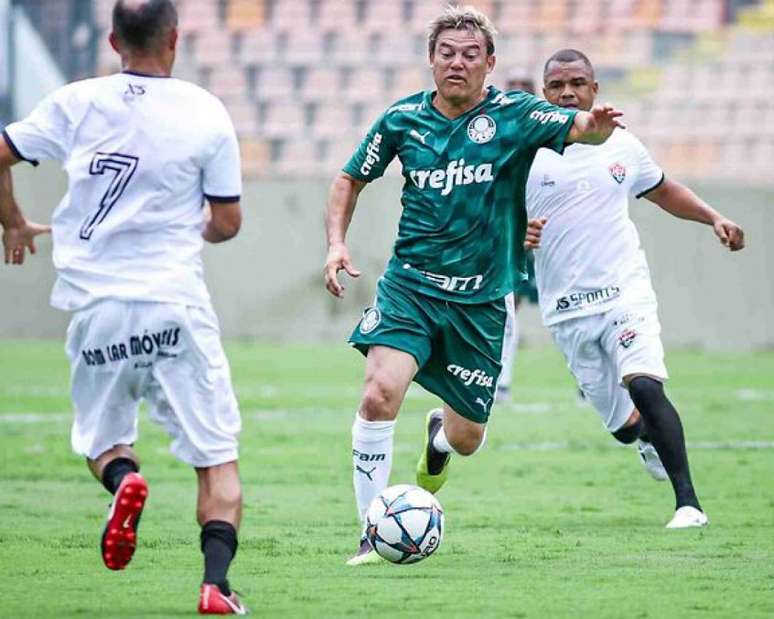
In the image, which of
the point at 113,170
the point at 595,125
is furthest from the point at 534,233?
the point at 113,170

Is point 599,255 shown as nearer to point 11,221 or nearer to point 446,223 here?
point 446,223

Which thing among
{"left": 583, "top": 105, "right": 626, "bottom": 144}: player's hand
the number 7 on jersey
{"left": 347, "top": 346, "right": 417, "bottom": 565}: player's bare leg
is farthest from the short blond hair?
the number 7 on jersey

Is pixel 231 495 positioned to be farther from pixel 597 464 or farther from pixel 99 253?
pixel 597 464

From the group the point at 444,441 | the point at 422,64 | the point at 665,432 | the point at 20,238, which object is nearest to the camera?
the point at 20,238

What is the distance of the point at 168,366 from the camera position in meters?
5.84

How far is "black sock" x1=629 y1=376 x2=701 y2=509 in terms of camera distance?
874 centimetres

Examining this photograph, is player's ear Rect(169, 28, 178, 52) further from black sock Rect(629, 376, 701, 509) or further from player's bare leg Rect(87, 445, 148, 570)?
black sock Rect(629, 376, 701, 509)

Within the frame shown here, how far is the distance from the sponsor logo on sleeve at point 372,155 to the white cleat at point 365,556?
66.1 inches

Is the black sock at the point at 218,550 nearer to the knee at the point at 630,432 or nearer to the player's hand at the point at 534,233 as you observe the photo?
the player's hand at the point at 534,233

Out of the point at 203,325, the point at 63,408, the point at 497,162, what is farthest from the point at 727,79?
the point at 203,325

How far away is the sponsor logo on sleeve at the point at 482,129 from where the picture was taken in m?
7.65

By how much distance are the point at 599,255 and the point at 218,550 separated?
399cm

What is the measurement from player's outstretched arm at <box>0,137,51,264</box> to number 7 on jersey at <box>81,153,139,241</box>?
0.88ft

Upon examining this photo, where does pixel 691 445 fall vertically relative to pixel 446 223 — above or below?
below
